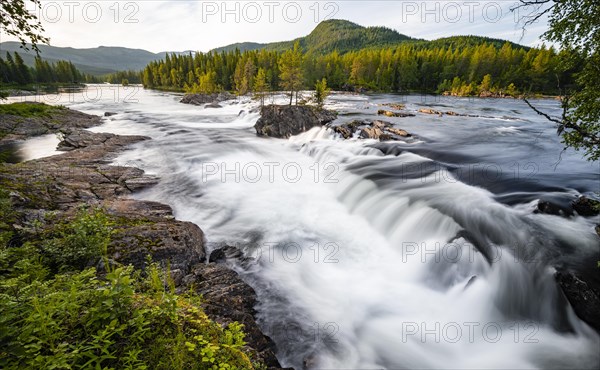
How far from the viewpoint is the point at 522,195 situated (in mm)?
11367

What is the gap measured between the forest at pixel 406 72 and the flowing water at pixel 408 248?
61.3m

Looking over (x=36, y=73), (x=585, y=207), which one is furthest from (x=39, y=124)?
(x=36, y=73)

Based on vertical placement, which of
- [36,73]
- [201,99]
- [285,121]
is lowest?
[285,121]

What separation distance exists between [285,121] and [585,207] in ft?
Answer: 81.7

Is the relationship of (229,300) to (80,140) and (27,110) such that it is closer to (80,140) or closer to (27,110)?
(80,140)

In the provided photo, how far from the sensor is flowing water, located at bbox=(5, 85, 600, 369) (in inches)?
259

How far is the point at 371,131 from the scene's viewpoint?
23984 mm

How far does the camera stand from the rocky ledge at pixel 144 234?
19.3 feet

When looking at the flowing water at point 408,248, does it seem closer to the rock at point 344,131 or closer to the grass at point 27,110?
the rock at point 344,131

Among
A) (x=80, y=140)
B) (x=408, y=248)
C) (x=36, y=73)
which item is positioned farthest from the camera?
(x=36, y=73)

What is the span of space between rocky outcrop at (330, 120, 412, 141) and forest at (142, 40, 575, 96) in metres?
48.9

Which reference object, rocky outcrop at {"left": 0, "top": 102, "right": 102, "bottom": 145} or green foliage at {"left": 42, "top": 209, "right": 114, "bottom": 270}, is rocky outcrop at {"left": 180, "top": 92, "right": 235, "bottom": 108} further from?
green foliage at {"left": 42, "top": 209, "right": 114, "bottom": 270}

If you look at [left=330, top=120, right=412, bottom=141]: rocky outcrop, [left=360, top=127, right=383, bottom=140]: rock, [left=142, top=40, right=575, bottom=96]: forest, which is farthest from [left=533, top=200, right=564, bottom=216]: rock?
[left=142, top=40, right=575, bottom=96]: forest

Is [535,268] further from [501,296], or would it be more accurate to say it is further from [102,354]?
[102,354]
